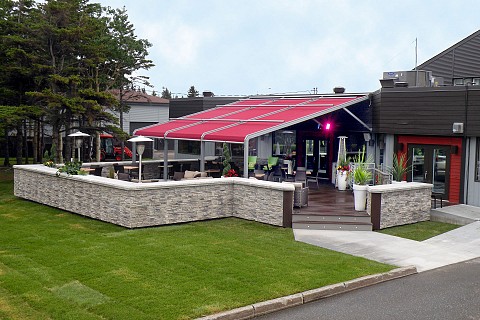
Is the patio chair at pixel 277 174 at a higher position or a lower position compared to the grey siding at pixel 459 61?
lower

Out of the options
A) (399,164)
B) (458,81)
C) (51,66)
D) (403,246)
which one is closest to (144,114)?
(51,66)

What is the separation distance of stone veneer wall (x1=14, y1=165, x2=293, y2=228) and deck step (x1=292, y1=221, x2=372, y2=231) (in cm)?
54

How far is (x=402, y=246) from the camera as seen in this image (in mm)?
14211

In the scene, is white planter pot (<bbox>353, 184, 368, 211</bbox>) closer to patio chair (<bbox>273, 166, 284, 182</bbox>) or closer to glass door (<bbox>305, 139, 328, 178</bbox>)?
patio chair (<bbox>273, 166, 284, 182</bbox>)

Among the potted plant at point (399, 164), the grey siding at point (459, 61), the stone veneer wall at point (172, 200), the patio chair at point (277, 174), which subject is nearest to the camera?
the stone veneer wall at point (172, 200)

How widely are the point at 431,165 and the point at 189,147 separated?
1528cm

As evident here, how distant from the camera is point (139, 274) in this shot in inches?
424

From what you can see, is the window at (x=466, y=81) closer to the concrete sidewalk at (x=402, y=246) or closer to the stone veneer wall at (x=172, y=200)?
the concrete sidewalk at (x=402, y=246)

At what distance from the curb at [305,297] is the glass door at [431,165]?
34.8ft

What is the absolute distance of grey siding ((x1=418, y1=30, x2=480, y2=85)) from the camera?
30.6 m

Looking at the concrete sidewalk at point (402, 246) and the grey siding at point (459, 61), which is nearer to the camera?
the concrete sidewalk at point (402, 246)

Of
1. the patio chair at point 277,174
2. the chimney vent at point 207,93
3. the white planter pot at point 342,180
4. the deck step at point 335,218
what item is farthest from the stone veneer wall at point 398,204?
the chimney vent at point 207,93

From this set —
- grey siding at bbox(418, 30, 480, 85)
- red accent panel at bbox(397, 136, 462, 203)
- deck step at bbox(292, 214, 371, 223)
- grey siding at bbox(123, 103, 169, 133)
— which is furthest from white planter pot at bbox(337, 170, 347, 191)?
grey siding at bbox(123, 103, 169, 133)

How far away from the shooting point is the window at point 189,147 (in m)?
31.9
